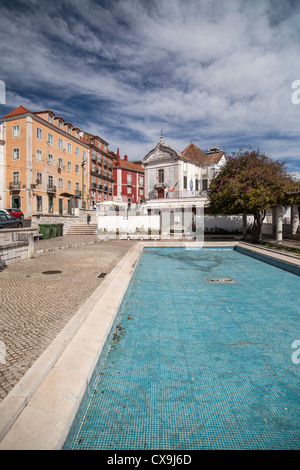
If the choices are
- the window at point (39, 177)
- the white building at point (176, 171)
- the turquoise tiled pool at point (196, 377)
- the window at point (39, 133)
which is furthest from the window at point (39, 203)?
the turquoise tiled pool at point (196, 377)

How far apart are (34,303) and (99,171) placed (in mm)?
48106

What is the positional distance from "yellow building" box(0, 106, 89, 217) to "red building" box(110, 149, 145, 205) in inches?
776

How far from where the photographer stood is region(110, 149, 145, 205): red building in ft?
187

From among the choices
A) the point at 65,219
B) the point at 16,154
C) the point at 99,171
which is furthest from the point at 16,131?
the point at 99,171

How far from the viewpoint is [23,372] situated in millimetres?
3031

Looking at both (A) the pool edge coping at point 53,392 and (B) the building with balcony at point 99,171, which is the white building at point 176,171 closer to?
(B) the building with balcony at point 99,171

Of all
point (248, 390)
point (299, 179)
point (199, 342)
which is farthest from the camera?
point (299, 179)

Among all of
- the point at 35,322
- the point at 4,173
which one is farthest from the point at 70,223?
the point at 35,322

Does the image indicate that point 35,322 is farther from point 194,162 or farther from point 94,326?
point 194,162

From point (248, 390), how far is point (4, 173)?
37.1 m

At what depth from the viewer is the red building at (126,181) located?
5703 centimetres

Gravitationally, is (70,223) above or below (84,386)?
above

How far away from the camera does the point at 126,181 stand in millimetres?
58094

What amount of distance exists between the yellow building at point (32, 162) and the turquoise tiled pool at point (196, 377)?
25.8 m
